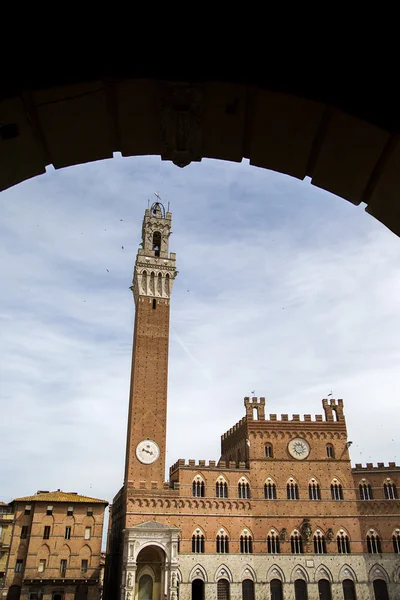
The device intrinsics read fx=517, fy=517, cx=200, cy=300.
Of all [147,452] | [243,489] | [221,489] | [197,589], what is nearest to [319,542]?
[243,489]

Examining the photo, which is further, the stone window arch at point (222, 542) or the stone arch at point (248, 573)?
the stone window arch at point (222, 542)

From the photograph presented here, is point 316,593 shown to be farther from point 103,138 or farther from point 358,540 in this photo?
point 103,138

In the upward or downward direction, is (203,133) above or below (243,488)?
below

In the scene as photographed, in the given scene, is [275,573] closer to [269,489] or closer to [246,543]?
[246,543]

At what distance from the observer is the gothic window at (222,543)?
34.4 meters

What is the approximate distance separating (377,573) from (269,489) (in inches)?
350

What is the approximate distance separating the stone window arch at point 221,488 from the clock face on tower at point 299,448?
5526mm

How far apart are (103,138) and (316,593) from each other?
38.1 metres

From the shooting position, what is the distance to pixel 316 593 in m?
34.0

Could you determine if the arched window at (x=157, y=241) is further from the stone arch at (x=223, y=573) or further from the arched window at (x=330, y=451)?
the stone arch at (x=223, y=573)

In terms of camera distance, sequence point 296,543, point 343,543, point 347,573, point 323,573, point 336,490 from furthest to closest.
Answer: point 336,490, point 343,543, point 296,543, point 347,573, point 323,573

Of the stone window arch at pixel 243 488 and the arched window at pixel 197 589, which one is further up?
the stone window arch at pixel 243 488

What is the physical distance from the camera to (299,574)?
34531 mm

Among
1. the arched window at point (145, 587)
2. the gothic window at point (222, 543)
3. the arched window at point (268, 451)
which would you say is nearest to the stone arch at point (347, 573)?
the gothic window at point (222, 543)
